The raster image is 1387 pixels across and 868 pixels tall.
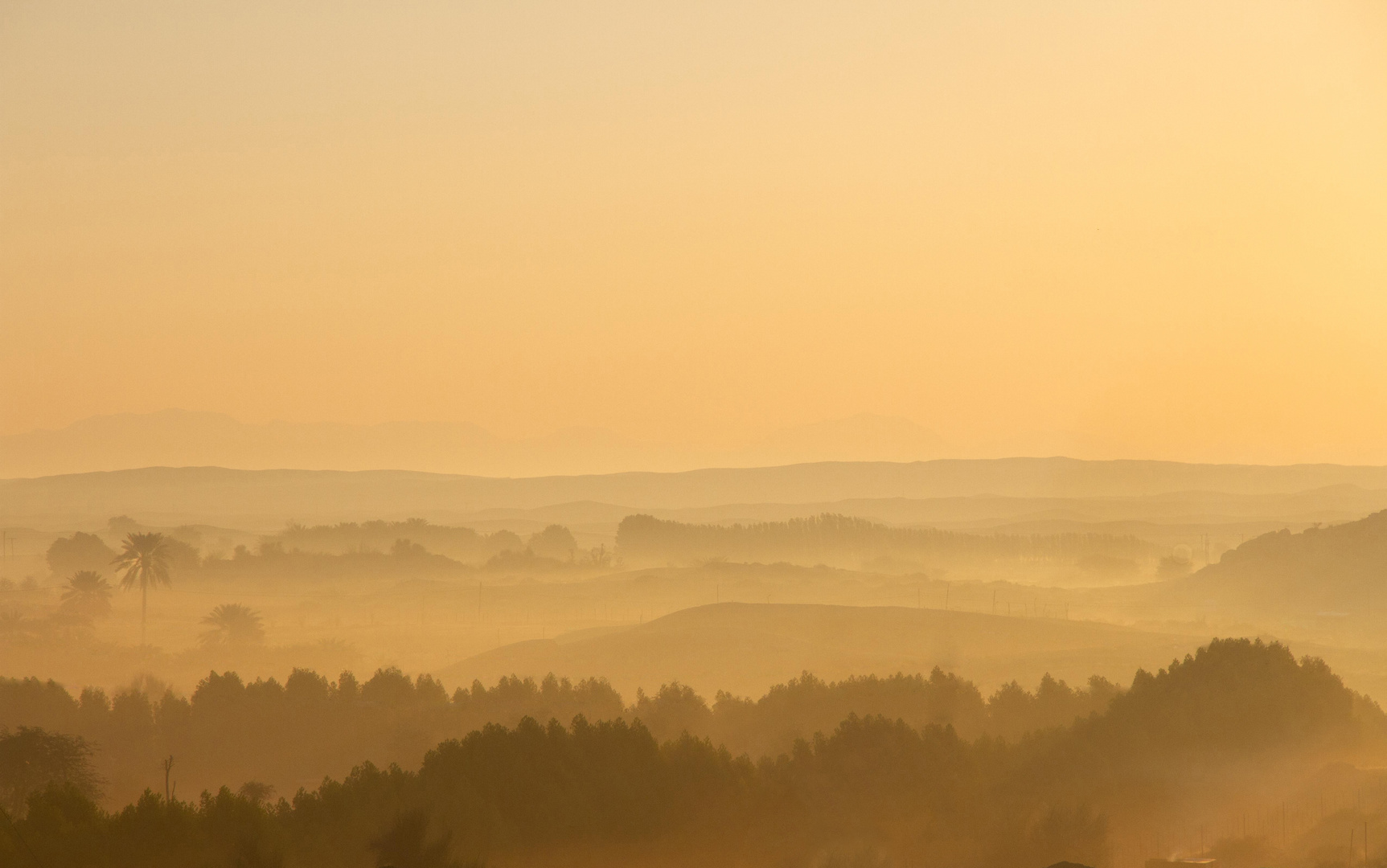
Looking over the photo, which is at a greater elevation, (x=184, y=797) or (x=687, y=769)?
(x=687, y=769)

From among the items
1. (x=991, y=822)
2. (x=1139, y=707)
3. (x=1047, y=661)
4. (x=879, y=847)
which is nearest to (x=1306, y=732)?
(x=1139, y=707)

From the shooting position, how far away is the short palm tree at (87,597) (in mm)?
177625

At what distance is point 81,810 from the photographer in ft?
145

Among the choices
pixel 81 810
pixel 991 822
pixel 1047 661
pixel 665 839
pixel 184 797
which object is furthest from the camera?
pixel 1047 661

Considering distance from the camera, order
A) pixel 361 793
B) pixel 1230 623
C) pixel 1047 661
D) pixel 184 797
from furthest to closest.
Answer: pixel 1230 623
pixel 1047 661
pixel 184 797
pixel 361 793

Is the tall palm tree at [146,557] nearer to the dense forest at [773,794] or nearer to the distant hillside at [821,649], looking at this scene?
the distant hillside at [821,649]

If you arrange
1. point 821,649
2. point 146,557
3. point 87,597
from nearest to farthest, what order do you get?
point 146,557 → point 821,649 → point 87,597

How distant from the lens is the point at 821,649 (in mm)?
158750

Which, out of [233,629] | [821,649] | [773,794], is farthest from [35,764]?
[233,629]

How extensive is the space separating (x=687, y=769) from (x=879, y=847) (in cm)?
788

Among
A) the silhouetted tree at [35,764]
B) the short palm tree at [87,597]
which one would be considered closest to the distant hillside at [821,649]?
the short palm tree at [87,597]

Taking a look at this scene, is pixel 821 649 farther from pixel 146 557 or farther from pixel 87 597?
pixel 87 597

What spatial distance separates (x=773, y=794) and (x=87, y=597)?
468ft

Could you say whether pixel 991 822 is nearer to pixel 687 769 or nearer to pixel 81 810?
pixel 687 769
